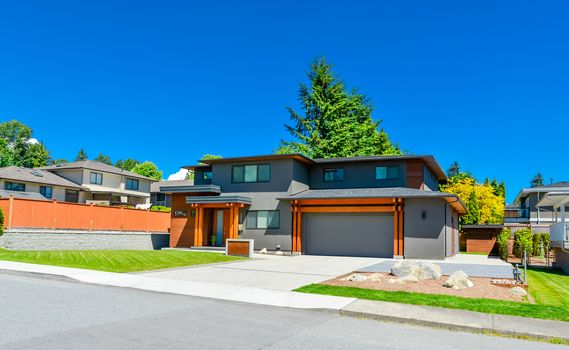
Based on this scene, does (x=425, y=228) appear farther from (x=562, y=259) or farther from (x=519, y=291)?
(x=519, y=291)

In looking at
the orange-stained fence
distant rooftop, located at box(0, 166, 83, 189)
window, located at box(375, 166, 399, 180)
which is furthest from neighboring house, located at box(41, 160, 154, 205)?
window, located at box(375, 166, 399, 180)

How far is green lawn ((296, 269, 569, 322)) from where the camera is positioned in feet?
29.3

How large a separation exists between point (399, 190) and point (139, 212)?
17.3 meters

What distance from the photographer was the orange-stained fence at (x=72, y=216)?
21828 millimetres

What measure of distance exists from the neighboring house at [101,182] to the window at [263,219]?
25958 mm

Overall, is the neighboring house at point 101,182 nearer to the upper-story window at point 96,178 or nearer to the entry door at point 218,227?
the upper-story window at point 96,178

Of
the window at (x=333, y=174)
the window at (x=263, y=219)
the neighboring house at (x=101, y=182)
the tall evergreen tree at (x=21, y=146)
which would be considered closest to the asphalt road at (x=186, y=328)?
the window at (x=263, y=219)

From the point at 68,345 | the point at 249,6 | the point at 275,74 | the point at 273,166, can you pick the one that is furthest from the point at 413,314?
the point at 275,74

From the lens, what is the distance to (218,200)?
87.8 feet

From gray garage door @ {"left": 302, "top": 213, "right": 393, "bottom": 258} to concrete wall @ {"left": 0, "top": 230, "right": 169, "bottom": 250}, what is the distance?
35.2 feet

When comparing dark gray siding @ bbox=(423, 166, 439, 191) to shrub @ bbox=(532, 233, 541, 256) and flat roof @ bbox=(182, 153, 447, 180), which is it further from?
shrub @ bbox=(532, 233, 541, 256)

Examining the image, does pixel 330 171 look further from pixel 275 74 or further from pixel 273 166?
pixel 275 74

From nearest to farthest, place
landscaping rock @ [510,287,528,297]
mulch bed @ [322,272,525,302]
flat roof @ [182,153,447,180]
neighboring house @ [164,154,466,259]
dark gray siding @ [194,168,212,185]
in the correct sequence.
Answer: mulch bed @ [322,272,525,302] < landscaping rock @ [510,287,528,297] < neighboring house @ [164,154,466,259] < flat roof @ [182,153,447,180] < dark gray siding @ [194,168,212,185]

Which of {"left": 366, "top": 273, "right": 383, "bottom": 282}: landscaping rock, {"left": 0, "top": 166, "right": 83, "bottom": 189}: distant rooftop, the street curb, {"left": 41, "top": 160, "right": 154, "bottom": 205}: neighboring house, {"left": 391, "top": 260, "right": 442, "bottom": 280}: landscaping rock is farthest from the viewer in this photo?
{"left": 41, "top": 160, "right": 154, "bottom": 205}: neighboring house
